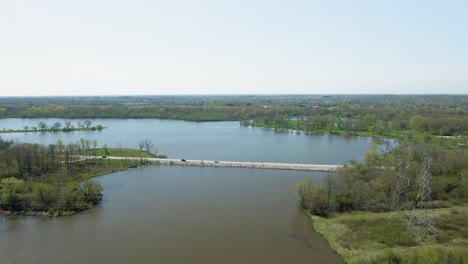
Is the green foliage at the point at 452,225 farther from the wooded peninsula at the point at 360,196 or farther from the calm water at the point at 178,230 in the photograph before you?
the calm water at the point at 178,230

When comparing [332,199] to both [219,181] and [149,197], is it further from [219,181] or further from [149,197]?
[149,197]

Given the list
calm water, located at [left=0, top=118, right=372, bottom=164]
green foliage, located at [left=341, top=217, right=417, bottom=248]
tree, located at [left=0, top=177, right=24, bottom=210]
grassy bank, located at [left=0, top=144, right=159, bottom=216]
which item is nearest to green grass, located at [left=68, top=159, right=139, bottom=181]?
grassy bank, located at [left=0, top=144, right=159, bottom=216]

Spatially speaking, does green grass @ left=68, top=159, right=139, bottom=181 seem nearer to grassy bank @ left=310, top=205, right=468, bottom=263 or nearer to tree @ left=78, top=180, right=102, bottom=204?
tree @ left=78, top=180, right=102, bottom=204

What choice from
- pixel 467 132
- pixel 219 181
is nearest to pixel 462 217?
pixel 219 181

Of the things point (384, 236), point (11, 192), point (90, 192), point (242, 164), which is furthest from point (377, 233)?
point (11, 192)

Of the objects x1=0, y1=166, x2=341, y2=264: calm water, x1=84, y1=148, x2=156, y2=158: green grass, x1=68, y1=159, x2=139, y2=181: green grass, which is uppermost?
x1=84, y1=148, x2=156, y2=158: green grass

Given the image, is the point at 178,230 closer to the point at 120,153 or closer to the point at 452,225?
the point at 452,225
